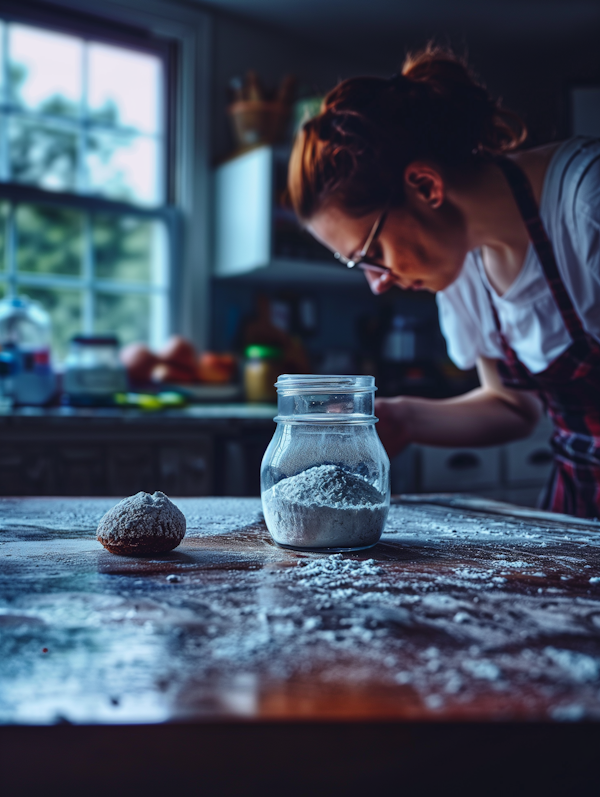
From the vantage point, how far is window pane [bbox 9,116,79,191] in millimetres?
2613

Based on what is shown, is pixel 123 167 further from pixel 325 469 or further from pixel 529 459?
pixel 325 469

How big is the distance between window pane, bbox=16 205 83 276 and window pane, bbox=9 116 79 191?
105 millimetres

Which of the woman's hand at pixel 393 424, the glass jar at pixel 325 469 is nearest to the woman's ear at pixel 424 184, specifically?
the woman's hand at pixel 393 424

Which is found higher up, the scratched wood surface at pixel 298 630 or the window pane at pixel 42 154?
the window pane at pixel 42 154

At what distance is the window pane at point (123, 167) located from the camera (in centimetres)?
278

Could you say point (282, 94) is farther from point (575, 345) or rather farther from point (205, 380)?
point (575, 345)

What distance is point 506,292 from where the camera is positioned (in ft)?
3.86

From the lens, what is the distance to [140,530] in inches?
25.2

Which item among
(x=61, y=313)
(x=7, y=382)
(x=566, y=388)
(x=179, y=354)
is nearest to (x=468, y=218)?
(x=566, y=388)

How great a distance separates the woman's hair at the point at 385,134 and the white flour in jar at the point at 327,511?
0.50 metres

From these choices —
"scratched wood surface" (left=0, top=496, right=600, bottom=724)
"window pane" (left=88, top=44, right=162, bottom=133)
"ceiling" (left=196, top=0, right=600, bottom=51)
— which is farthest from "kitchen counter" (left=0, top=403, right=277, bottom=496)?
"ceiling" (left=196, top=0, right=600, bottom=51)

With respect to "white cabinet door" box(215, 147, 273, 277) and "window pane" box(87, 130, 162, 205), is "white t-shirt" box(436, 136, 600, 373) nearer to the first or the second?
"white cabinet door" box(215, 147, 273, 277)

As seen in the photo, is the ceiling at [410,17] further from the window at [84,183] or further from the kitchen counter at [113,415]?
the kitchen counter at [113,415]

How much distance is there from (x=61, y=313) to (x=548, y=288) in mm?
2051
